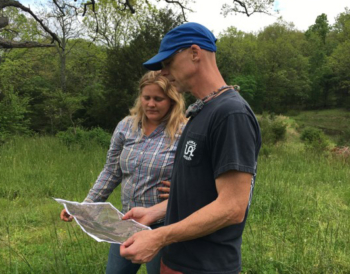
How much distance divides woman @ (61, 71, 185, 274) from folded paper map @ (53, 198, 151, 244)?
347mm

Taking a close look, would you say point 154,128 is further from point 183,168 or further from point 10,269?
point 10,269

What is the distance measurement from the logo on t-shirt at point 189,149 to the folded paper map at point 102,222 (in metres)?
0.40

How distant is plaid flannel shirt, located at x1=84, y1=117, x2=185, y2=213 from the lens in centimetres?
205

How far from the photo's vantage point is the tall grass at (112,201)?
309 cm

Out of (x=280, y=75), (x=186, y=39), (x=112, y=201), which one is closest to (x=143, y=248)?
(x=186, y=39)

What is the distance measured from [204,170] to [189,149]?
10 centimetres

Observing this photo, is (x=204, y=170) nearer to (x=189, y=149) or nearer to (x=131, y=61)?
(x=189, y=149)

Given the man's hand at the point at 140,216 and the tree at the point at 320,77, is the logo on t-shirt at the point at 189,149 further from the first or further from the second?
the tree at the point at 320,77

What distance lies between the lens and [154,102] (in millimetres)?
2090

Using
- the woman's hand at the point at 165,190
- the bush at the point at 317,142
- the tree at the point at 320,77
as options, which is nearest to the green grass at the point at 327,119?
the tree at the point at 320,77

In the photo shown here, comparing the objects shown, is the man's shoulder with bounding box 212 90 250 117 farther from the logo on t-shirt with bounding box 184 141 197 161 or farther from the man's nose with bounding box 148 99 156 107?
the man's nose with bounding box 148 99 156 107

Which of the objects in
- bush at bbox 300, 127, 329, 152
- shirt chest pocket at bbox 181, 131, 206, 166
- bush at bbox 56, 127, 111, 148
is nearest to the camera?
shirt chest pocket at bbox 181, 131, 206, 166

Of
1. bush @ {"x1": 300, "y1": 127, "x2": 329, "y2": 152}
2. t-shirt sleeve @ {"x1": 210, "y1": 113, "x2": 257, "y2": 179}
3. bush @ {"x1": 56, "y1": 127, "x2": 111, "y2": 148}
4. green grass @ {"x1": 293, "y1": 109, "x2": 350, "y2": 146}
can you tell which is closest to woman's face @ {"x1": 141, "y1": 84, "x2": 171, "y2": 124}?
t-shirt sleeve @ {"x1": 210, "y1": 113, "x2": 257, "y2": 179}

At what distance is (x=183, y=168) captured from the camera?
55.0 inches
